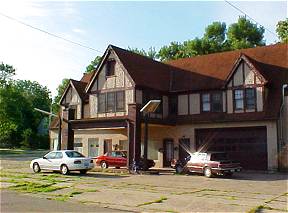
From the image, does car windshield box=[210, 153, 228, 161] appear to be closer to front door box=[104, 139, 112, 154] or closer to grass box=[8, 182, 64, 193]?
grass box=[8, 182, 64, 193]

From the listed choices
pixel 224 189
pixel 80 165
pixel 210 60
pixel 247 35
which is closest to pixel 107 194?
pixel 224 189

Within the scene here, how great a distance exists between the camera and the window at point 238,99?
31.8 meters

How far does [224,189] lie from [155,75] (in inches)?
732

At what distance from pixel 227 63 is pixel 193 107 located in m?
5.11

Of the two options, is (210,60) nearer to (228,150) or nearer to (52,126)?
(228,150)

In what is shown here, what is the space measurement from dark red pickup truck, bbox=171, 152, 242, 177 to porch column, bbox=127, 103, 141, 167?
11.2 ft

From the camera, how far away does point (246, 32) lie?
5278 cm

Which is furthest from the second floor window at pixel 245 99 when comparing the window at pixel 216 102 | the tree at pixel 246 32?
the tree at pixel 246 32

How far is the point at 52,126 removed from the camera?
43875mm

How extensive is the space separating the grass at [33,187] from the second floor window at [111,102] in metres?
14.6

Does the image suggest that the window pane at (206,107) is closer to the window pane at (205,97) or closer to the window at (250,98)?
the window pane at (205,97)

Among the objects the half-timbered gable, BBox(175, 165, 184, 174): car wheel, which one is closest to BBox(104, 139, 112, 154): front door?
the half-timbered gable

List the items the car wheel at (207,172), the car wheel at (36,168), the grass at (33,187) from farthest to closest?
the car wheel at (36,168) < the car wheel at (207,172) < the grass at (33,187)

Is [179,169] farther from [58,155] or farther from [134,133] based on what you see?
[58,155]
